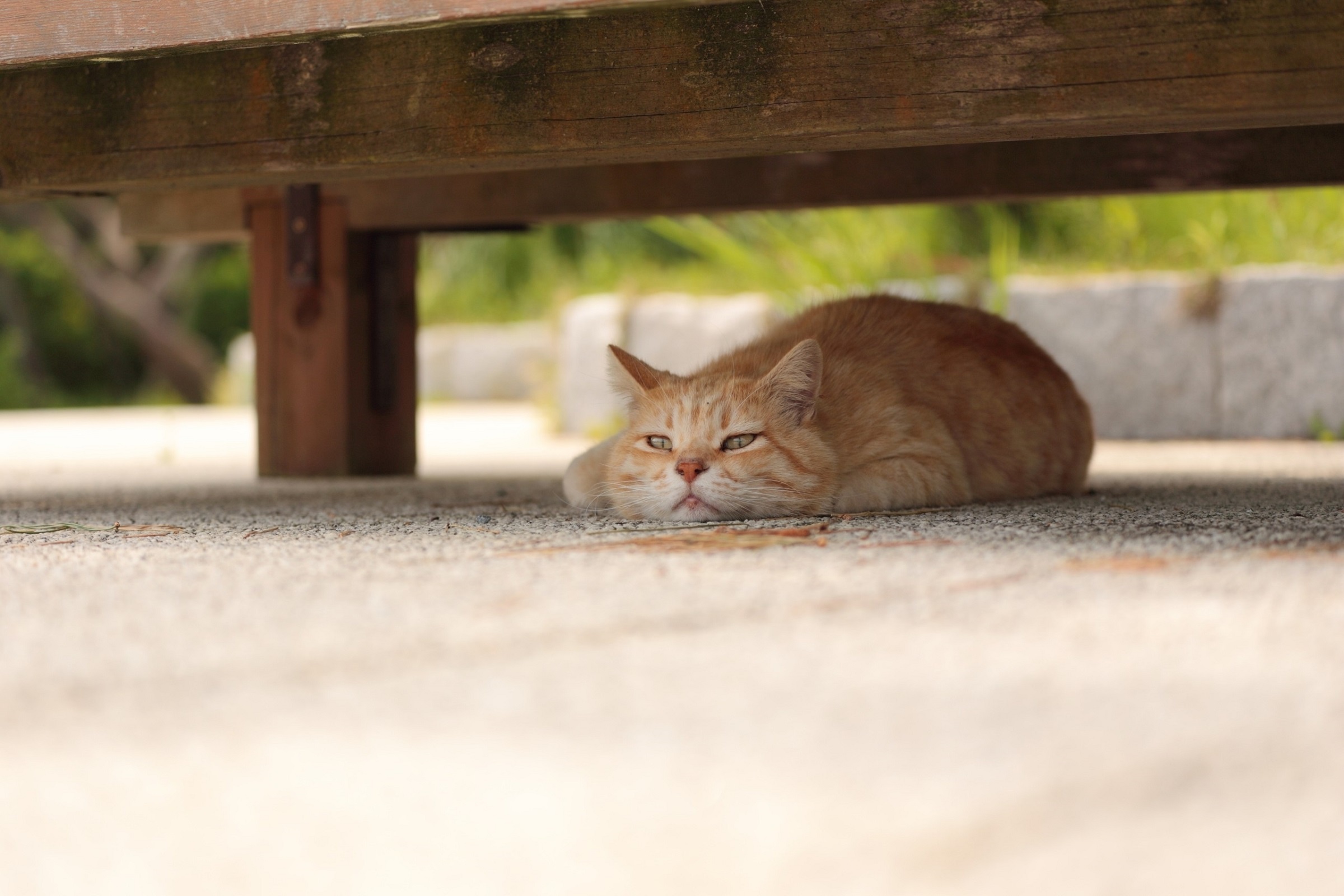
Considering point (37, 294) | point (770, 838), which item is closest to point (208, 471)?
point (770, 838)

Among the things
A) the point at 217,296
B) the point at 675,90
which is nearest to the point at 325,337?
the point at 675,90

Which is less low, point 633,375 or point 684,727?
point 633,375

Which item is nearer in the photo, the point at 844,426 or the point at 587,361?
the point at 844,426

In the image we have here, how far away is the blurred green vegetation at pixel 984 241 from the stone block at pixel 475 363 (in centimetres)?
106

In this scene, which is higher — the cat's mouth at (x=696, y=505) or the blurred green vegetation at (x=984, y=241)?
the blurred green vegetation at (x=984, y=241)

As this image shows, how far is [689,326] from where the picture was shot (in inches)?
261

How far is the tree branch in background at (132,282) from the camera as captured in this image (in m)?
13.9

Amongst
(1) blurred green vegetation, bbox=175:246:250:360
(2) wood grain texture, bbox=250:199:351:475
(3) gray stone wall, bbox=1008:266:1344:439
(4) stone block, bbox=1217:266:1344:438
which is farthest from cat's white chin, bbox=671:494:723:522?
(1) blurred green vegetation, bbox=175:246:250:360

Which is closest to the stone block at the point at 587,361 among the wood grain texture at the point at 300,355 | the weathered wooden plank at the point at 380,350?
the weathered wooden plank at the point at 380,350

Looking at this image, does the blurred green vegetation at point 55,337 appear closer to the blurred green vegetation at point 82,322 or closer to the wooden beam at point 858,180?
the blurred green vegetation at point 82,322

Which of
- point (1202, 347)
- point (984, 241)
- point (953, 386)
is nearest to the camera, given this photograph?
point (953, 386)

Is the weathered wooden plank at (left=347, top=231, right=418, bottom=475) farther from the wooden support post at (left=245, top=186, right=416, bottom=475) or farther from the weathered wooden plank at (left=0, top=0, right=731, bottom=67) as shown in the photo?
the weathered wooden plank at (left=0, top=0, right=731, bottom=67)

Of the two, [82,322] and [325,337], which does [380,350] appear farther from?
[82,322]

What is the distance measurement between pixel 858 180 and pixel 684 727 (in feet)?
8.71
